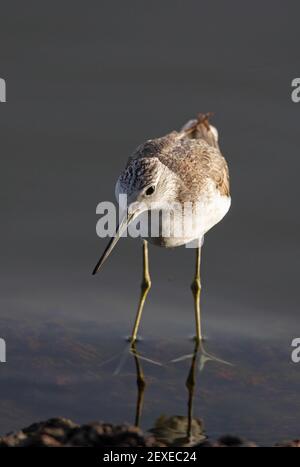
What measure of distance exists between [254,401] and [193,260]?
7.17 feet

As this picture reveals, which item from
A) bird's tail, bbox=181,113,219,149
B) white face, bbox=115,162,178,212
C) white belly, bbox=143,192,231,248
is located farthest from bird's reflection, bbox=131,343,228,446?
bird's tail, bbox=181,113,219,149

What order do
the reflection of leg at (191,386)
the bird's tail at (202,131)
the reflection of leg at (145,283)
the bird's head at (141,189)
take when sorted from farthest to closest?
1. the bird's tail at (202,131)
2. the reflection of leg at (145,283)
3. the bird's head at (141,189)
4. the reflection of leg at (191,386)

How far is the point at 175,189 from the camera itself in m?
8.66

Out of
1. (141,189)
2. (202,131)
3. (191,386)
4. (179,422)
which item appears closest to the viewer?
(179,422)

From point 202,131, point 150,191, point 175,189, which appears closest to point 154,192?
point 150,191

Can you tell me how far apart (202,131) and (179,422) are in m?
3.41

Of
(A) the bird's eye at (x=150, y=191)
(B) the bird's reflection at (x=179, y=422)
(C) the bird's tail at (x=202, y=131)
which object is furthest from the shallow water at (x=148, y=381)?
(C) the bird's tail at (x=202, y=131)

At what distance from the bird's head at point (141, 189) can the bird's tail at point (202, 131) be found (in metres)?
1.68

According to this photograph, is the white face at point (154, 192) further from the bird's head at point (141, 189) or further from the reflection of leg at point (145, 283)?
the reflection of leg at point (145, 283)

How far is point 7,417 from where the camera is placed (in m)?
7.84

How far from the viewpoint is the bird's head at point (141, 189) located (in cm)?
824

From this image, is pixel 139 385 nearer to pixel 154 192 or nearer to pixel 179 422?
pixel 179 422
